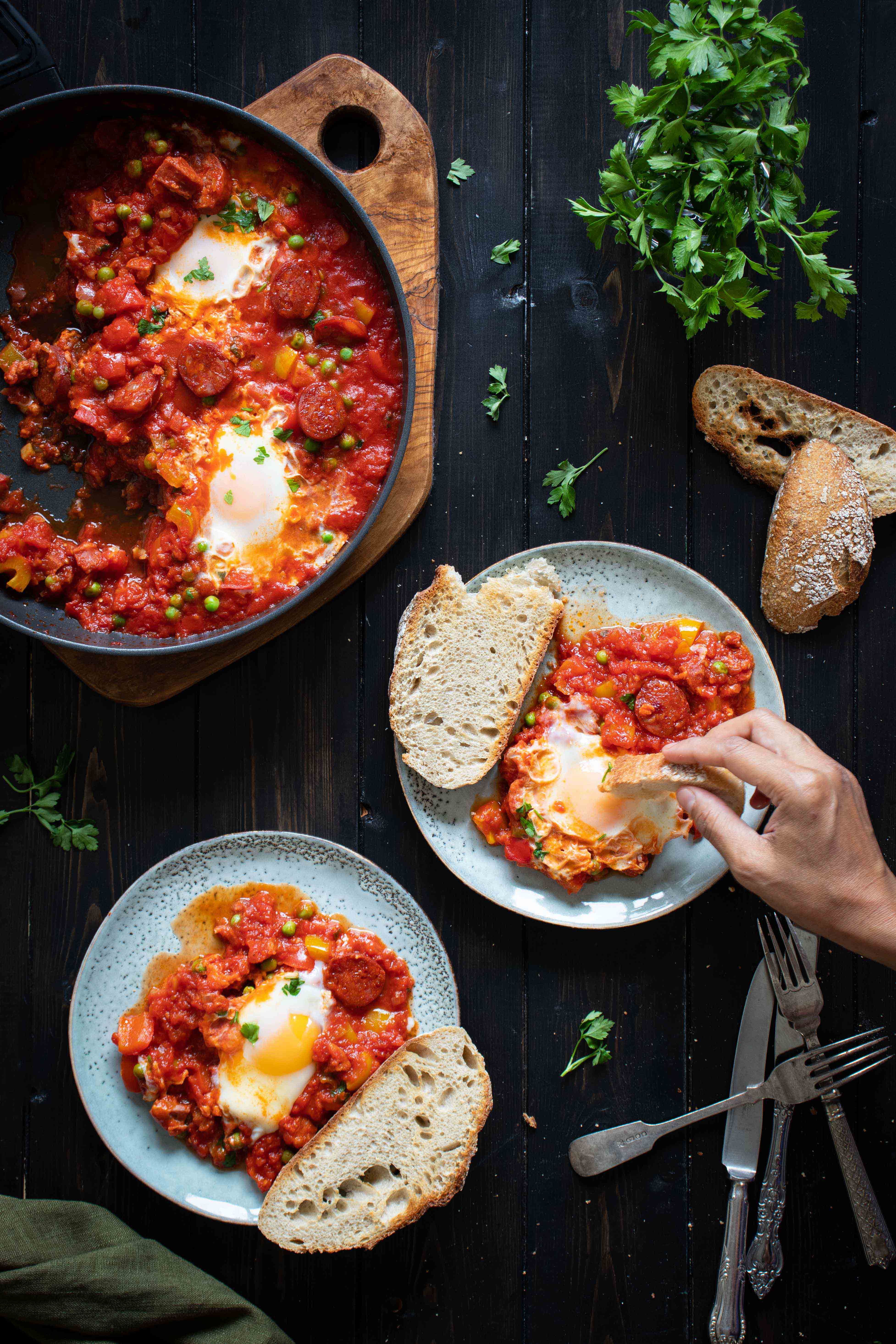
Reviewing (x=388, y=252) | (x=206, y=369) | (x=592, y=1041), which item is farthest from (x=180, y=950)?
(x=388, y=252)

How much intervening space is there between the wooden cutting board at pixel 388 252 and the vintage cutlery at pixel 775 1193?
2378mm

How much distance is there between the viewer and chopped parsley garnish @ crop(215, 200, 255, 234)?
341 cm

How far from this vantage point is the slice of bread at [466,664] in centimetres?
354

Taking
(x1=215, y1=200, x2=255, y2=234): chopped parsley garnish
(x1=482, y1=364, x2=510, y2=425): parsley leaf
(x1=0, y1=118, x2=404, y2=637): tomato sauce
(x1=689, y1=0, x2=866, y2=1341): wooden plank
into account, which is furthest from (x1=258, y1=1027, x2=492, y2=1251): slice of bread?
(x1=215, y1=200, x2=255, y2=234): chopped parsley garnish

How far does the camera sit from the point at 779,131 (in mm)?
3127

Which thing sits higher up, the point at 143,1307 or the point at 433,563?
the point at 433,563

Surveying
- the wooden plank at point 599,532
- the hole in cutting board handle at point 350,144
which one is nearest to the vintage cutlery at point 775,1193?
the wooden plank at point 599,532

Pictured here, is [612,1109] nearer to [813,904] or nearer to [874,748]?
[813,904]

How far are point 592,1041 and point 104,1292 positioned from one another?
82.0 inches

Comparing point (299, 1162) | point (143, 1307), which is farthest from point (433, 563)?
point (143, 1307)

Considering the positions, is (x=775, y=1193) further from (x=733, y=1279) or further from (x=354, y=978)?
(x=354, y=978)

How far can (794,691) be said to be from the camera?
12.5 feet

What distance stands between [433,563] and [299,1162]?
2.42 meters

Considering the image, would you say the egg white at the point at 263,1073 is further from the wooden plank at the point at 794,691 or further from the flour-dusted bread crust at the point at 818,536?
the flour-dusted bread crust at the point at 818,536
